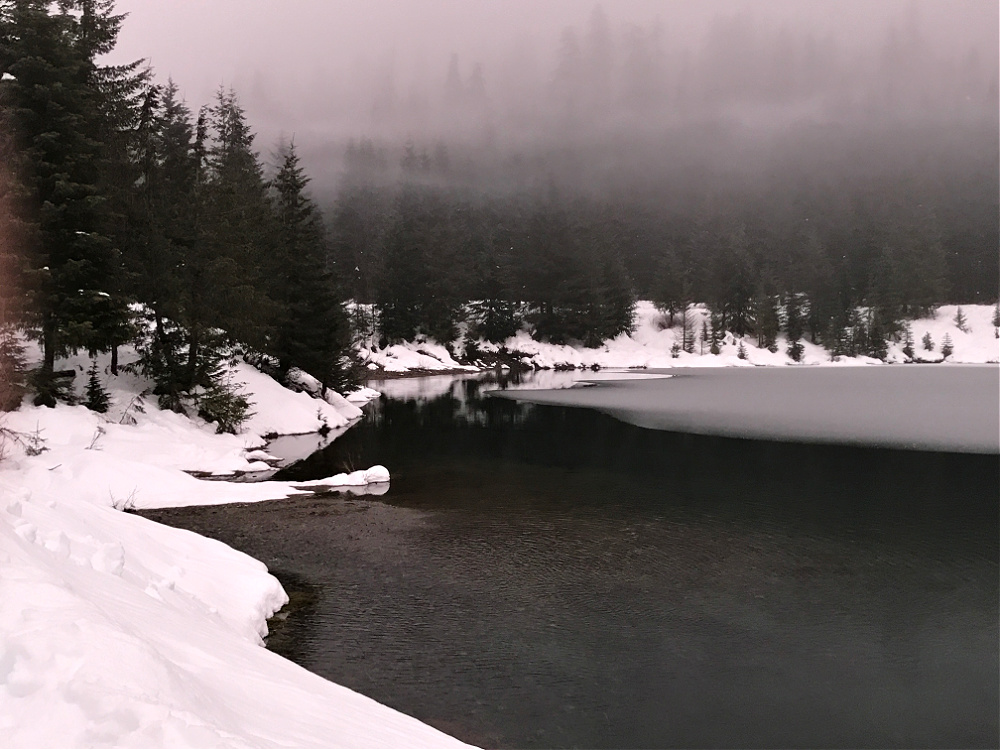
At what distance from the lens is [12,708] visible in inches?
164

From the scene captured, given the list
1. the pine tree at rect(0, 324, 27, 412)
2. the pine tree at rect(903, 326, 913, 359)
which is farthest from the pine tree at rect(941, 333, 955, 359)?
the pine tree at rect(0, 324, 27, 412)

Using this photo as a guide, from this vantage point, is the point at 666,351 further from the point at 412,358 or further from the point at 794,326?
the point at 412,358

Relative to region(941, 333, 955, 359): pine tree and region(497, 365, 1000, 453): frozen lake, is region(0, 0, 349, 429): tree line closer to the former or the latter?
region(497, 365, 1000, 453): frozen lake

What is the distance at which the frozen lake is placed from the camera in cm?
3166

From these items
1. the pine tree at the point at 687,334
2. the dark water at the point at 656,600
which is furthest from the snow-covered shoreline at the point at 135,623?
the pine tree at the point at 687,334

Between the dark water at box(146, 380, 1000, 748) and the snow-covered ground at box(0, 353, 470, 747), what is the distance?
4.30ft

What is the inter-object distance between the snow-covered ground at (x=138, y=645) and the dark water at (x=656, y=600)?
1311 mm

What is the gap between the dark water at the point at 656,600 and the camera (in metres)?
9.08

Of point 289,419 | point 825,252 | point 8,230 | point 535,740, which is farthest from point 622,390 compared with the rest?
point 825,252

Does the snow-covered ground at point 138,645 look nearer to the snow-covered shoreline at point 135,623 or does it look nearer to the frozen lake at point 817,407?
the snow-covered shoreline at point 135,623

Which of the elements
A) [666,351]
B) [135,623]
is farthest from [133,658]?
[666,351]

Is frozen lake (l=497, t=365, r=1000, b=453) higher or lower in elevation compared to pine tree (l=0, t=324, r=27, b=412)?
lower

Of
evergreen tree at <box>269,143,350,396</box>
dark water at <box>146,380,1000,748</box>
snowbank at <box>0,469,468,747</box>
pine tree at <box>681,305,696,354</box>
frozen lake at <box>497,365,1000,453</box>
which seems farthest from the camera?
pine tree at <box>681,305,696,354</box>

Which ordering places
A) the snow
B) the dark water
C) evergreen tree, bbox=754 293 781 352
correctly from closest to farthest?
the dark water < the snow < evergreen tree, bbox=754 293 781 352
